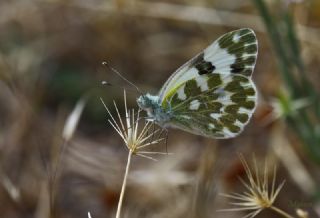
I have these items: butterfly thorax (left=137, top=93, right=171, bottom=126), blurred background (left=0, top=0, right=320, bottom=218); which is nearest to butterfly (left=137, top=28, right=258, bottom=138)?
butterfly thorax (left=137, top=93, right=171, bottom=126)

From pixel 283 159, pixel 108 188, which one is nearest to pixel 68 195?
pixel 108 188

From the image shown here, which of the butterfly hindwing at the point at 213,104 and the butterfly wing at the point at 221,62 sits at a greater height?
the butterfly wing at the point at 221,62

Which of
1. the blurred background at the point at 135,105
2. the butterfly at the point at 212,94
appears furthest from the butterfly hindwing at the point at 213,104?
the blurred background at the point at 135,105

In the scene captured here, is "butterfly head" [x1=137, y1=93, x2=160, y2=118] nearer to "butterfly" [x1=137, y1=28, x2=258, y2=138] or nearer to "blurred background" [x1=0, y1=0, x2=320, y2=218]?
"butterfly" [x1=137, y1=28, x2=258, y2=138]

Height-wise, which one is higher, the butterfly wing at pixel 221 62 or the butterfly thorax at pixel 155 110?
the butterfly wing at pixel 221 62

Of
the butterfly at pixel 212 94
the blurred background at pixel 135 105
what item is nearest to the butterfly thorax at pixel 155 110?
the butterfly at pixel 212 94

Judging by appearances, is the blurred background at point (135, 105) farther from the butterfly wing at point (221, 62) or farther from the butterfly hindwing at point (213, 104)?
the butterfly wing at point (221, 62)

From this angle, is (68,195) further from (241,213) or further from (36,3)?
(36,3)

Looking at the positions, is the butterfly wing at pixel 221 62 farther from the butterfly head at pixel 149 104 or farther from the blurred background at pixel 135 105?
the blurred background at pixel 135 105

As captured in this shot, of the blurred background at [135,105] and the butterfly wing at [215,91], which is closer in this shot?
the butterfly wing at [215,91]
